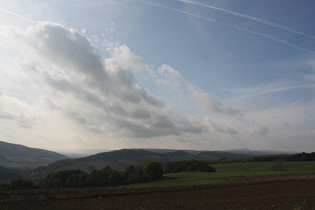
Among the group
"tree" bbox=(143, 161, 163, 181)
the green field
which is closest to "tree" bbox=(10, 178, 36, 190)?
the green field

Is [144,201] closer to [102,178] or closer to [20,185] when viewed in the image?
[20,185]

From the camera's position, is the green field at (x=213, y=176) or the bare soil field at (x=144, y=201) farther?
the green field at (x=213, y=176)

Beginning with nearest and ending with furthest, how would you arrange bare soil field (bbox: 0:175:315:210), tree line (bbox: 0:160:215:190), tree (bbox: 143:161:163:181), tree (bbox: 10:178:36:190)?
bare soil field (bbox: 0:175:315:210), tree (bbox: 10:178:36:190), tree line (bbox: 0:160:215:190), tree (bbox: 143:161:163:181)

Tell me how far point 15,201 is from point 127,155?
175 meters

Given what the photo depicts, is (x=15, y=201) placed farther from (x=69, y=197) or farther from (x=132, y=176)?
(x=132, y=176)

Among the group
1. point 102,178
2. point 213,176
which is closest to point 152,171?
point 102,178

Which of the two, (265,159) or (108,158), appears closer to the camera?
(265,159)

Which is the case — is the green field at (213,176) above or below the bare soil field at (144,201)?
below

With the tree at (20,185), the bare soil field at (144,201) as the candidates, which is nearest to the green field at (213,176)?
the bare soil field at (144,201)

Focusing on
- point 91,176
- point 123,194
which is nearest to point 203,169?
point 91,176

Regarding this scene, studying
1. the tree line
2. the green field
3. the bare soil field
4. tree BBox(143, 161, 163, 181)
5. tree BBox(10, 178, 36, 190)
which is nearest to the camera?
the bare soil field

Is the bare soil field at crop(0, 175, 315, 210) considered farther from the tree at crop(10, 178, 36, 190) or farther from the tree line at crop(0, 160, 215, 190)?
the tree line at crop(0, 160, 215, 190)

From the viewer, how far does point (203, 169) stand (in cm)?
8500

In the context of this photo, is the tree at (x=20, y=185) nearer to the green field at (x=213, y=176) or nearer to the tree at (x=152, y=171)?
the green field at (x=213, y=176)
